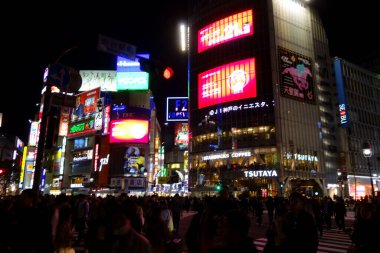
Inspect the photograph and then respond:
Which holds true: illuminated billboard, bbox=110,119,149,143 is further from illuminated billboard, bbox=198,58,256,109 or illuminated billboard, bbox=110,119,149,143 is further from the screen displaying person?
illuminated billboard, bbox=198,58,256,109

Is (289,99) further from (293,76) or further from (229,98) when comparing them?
(229,98)

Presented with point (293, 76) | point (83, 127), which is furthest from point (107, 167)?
point (293, 76)

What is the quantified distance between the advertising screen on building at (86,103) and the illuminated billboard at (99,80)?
11.9 meters

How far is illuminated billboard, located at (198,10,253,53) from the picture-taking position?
65.1 m

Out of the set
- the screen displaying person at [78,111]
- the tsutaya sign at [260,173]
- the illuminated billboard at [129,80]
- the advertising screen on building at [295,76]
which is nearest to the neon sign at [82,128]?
the screen displaying person at [78,111]

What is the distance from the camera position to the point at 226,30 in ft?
221

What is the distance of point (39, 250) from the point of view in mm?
5859

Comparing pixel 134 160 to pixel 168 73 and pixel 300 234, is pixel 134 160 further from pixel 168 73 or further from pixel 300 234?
pixel 300 234

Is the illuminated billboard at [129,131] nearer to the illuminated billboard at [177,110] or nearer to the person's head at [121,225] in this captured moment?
the illuminated billboard at [177,110]

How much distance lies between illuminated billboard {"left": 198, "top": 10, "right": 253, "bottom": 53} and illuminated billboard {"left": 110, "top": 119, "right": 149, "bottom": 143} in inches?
875

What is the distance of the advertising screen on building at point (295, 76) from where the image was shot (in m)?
61.7

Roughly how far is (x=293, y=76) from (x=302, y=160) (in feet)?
52.5

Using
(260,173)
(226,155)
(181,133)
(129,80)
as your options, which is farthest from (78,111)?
(260,173)

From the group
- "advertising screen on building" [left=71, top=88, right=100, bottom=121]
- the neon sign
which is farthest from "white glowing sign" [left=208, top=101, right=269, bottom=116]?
the neon sign
